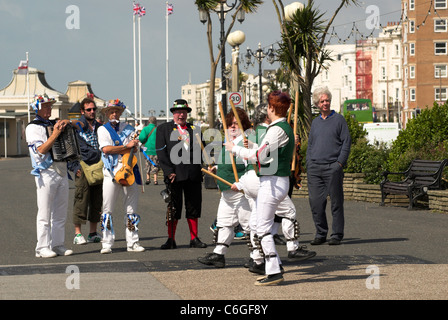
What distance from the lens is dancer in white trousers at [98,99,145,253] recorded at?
1086cm

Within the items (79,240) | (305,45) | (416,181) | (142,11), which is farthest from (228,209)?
(142,11)

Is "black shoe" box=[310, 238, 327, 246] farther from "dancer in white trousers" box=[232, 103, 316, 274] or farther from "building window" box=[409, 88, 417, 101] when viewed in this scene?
"building window" box=[409, 88, 417, 101]

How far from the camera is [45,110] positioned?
10.6 meters

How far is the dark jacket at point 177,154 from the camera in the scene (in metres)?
11.1

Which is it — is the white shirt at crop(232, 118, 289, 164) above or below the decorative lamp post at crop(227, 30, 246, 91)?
below

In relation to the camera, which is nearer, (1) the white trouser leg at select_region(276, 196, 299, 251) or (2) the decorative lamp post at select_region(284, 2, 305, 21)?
(1) the white trouser leg at select_region(276, 196, 299, 251)

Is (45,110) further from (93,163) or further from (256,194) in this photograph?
(256,194)

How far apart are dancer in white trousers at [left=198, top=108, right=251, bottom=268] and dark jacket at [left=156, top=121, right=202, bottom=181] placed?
851 millimetres

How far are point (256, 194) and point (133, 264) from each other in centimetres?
166

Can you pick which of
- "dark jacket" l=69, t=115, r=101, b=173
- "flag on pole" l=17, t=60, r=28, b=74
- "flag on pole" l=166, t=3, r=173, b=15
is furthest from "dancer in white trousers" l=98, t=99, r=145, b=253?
"flag on pole" l=17, t=60, r=28, b=74

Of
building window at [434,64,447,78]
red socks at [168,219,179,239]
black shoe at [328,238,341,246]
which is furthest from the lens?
building window at [434,64,447,78]

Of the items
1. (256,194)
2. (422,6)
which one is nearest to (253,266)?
(256,194)

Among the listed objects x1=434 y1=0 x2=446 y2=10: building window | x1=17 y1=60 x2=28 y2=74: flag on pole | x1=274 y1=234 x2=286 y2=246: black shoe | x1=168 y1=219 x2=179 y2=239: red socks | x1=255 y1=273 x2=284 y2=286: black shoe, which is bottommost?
x1=274 y1=234 x2=286 y2=246: black shoe

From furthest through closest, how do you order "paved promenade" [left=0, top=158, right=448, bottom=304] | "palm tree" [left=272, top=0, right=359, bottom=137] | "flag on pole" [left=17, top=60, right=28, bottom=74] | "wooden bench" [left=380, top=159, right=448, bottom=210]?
"flag on pole" [left=17, top=60, right=28, bottom=74], "palm tree" [left=272, top=0, right=359, bottom=137], "wooden bench" [left=380, top=159, right=448, bottom=210], "paved promenade" [left=0, top=158, right=448, bottom=304]
